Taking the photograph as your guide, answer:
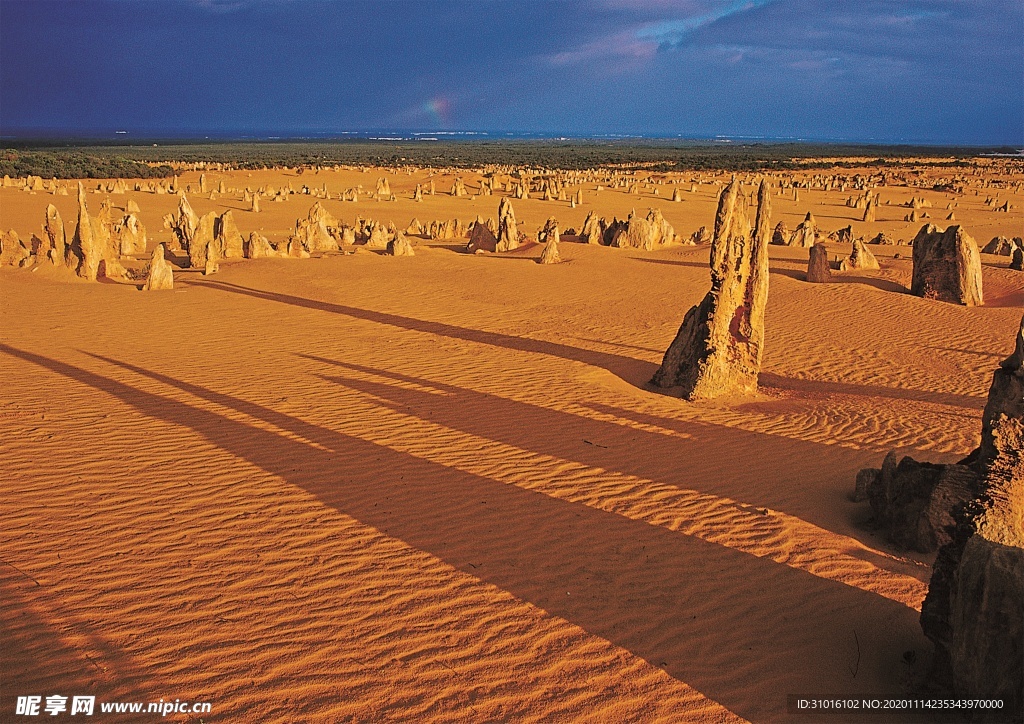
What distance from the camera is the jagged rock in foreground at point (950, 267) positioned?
18.8 meters

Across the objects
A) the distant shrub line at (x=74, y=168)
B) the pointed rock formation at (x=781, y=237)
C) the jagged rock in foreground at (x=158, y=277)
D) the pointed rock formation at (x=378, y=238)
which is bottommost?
the jagged rock in foreground at (x=158, y=277)

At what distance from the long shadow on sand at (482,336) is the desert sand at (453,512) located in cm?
10

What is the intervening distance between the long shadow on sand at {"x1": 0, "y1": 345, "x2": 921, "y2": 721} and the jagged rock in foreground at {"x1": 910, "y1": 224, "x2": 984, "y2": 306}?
15.9 meters

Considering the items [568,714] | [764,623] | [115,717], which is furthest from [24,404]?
[764,623]

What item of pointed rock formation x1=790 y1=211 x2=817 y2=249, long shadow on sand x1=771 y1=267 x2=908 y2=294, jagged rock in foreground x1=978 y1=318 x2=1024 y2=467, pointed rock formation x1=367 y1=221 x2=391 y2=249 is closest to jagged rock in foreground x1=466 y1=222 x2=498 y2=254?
pointed rock formation x1=367 y1=221 x2=391 y2=249

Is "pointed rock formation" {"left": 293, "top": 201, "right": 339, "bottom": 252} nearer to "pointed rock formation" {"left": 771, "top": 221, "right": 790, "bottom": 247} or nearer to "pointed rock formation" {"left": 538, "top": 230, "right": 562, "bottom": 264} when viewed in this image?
"pointed rock formation" {"left": 538, "top": 230, "right": 562, "bottom": 264}

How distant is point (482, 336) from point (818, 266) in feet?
36.5

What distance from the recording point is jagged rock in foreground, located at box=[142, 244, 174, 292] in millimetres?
19281

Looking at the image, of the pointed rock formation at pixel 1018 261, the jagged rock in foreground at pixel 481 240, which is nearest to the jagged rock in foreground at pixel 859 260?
the pointed rock formation at pixel 1018 261

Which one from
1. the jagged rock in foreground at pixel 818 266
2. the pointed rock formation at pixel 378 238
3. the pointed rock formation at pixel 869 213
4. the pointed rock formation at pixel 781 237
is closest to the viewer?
the jagged rock in foreground at pixel 818 266

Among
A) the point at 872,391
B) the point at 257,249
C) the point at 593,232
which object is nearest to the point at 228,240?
→ the point at 257,249

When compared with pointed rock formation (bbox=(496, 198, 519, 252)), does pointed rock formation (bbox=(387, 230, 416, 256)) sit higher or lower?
lower

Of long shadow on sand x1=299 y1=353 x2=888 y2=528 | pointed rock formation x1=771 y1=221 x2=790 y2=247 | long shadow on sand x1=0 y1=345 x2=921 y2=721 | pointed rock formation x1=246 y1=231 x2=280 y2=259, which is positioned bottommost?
long shadow on sand x1=0 y1=345 x2=921 y2=721

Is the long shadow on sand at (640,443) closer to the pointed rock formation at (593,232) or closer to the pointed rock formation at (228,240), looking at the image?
the pointed rock formation at (228,240)
